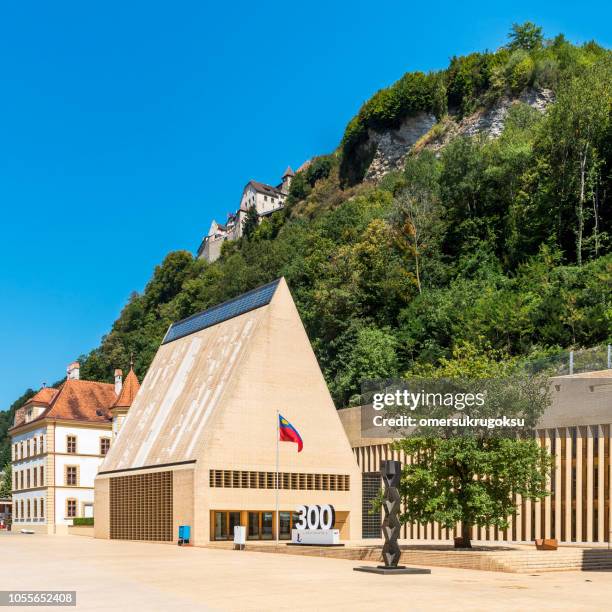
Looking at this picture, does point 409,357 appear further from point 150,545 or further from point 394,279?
point 150,545

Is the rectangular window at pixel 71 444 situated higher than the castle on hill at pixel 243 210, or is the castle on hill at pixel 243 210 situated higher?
the castle on hill at pixel 243 210

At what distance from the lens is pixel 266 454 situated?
3938 cm

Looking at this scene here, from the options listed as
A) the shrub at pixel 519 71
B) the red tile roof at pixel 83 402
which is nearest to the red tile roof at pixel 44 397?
the red tile roof at pixel 83 402

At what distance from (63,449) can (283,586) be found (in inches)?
1960

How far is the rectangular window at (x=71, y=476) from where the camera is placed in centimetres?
6431

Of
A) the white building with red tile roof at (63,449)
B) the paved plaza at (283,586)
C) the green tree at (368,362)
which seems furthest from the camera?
the white building with red tile roof at (63,449)

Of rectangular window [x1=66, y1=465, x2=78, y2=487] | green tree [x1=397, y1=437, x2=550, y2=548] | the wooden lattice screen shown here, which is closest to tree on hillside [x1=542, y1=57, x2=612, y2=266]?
green tree [x1=397, y1=437, x2=550, y2=548]

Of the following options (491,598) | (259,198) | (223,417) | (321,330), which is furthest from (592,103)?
(259,198)

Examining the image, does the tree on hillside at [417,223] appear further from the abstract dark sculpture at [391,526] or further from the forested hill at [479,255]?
the abstract dark sculpture at [391,526]

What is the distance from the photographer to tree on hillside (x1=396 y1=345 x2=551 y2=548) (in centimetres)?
2678

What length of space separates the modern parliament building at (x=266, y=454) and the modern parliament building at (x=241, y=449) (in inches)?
2.2

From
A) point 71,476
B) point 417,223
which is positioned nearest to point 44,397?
point 71,476

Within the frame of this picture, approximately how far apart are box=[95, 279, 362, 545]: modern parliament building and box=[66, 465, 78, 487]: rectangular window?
19.8 m

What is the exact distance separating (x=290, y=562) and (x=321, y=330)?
3368 centimetres
